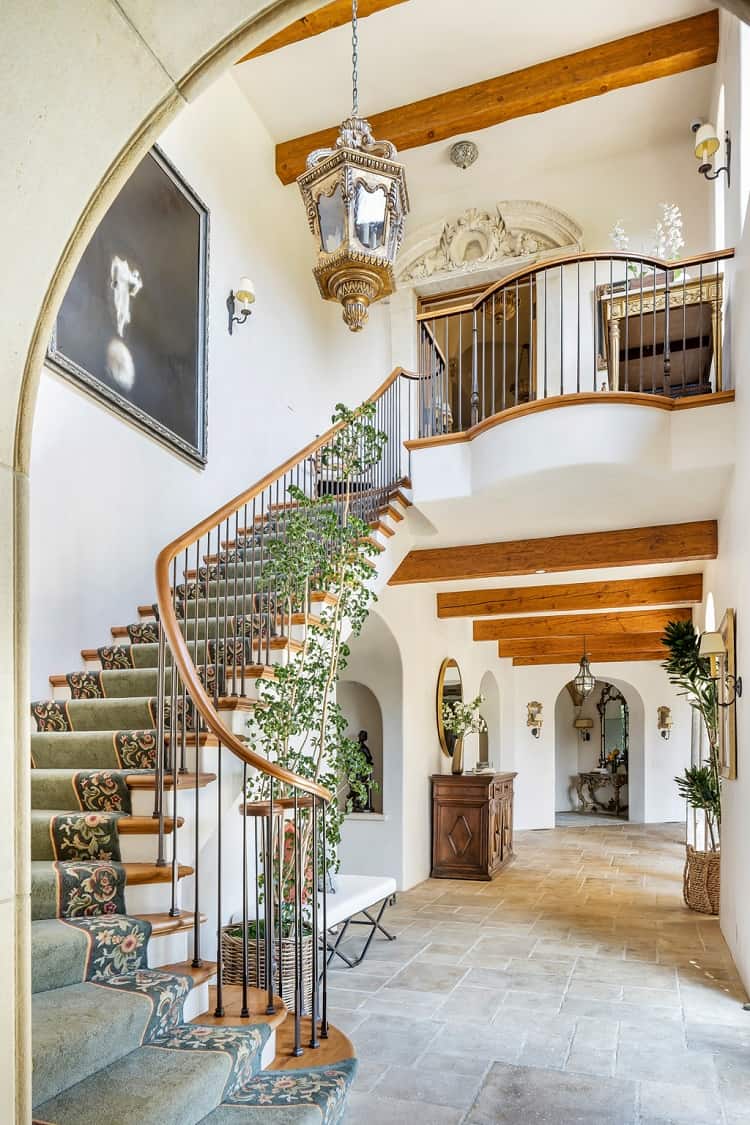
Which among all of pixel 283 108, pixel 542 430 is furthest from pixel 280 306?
pixel 542 430

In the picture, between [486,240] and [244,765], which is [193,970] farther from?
[486,240]

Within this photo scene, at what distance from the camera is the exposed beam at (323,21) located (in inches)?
260

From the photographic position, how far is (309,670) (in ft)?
14.2

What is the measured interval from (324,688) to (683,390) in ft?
10.0

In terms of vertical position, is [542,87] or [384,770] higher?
[542,87]

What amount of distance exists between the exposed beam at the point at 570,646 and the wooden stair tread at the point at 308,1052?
8.92 m

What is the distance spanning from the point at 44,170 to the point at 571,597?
7.75m

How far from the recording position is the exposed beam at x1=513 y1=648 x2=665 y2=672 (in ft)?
39.8

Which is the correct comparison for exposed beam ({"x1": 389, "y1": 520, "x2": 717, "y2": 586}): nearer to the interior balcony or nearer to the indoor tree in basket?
the interior balcony

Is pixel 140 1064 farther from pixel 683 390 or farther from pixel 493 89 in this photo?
pixel 493 89

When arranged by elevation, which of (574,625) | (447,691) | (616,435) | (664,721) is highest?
(616,435)

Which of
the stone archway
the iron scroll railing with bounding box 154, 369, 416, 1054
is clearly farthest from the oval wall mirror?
the stone archway

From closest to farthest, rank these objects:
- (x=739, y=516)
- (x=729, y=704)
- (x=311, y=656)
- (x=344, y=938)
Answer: (x=311, y=656), (x=739, y=516), (x=729, y=704), (x=344, y=938)

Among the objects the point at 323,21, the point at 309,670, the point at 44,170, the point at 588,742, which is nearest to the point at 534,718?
the point at 588,742
